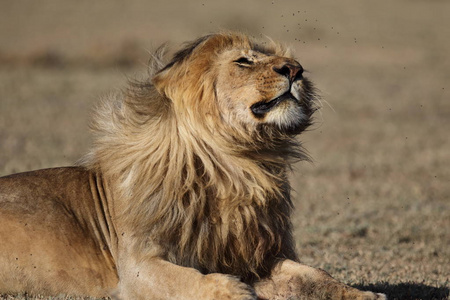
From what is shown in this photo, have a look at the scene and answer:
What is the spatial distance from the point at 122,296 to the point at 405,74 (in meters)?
16.0

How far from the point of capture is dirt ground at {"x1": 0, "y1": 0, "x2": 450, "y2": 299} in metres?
6.47

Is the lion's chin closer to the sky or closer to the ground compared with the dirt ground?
closer to the sky

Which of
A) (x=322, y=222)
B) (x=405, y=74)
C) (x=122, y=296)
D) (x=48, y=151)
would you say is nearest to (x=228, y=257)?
(x=122, y=296)

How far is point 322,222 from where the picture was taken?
7.25 meters

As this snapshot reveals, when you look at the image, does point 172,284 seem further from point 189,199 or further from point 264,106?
point 264,106

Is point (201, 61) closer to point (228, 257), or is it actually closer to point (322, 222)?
point (228, 257)

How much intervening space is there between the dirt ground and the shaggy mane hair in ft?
1.78

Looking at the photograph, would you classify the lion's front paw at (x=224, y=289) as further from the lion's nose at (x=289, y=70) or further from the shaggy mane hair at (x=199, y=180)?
the lion's nose at (x=289, y=70)

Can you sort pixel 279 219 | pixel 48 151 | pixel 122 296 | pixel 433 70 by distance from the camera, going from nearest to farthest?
1. pixel 122 296
2. pixel 279 219
3. pixel 48 151
4. pixel 433 70

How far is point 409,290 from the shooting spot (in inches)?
184

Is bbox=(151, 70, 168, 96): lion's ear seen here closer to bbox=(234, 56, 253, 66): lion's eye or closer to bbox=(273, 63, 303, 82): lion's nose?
bbox=(234, 56, 253, 66): lion's eye

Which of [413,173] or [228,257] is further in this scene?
[413,173]

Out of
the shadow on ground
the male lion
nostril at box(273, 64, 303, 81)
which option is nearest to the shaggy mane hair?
the male lion

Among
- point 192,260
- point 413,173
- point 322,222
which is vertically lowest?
point 413,173
